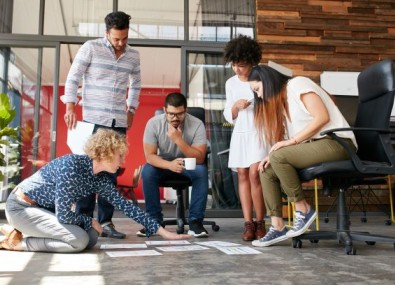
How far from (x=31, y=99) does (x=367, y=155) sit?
342cm

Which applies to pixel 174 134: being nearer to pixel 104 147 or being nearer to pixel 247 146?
pixel 247 146

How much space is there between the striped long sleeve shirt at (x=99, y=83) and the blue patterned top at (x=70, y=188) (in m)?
0.64

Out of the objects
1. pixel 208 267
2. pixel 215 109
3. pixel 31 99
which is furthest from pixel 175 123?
pixel 31 99

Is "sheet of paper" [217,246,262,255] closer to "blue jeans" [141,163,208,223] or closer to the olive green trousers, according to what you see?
the olive green trousers

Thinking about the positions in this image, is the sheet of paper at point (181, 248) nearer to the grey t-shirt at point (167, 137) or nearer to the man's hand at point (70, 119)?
the grey t-shirt at point (167, 137)

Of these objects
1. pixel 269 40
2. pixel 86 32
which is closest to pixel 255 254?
pixel 269 40

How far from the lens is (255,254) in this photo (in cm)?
182

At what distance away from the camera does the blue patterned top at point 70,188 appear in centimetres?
186

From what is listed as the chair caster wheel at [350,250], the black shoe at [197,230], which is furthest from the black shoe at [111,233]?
the chair caster wheel at [350,250]

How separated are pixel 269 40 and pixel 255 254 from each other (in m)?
3.01

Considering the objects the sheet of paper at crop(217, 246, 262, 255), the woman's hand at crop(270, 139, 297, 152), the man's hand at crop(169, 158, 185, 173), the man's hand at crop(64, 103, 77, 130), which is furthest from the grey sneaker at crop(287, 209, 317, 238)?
the man's hand at crop(64, 103, 77, 130)

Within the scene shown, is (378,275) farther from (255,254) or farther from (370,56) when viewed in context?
(370,56)

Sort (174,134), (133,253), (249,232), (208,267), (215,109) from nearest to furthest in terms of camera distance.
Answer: (208,267) → (133,253) → (249,232) → (174,134) → (215,109)

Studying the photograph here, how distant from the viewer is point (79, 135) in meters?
2.45
